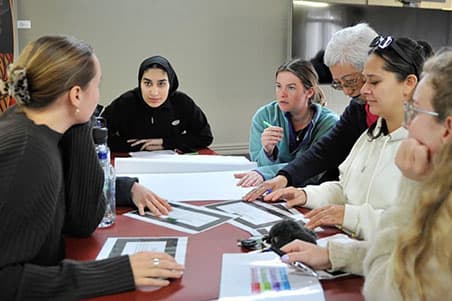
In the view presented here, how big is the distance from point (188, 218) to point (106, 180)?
0.84 ft

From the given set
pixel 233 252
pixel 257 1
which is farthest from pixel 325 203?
pixel 257 1

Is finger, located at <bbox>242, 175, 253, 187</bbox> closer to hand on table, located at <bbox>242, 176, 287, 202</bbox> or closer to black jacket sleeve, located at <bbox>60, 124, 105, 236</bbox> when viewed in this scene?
hand on table, located at <bbox>242, 176, 287, 202</bbox>

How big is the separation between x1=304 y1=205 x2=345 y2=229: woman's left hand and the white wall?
10.6ft

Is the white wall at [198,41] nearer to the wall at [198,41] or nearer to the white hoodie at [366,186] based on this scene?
the wall at [198,41]

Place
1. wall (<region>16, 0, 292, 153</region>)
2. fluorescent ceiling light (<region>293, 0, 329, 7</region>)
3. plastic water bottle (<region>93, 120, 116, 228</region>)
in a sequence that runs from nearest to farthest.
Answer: plastic water bottle (<region>93, 120, 116, 228</region>), wall (<region>16, 0, 292, 153</region>), fluorescent ceiling light (<region>293, 0, 329, 7</region>)

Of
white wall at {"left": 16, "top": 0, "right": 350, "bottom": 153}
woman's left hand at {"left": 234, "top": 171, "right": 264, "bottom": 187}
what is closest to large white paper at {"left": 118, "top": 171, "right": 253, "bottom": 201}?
woman's left hand at {"left": 234, "top": 171, "right": 264, "bottom": 187}

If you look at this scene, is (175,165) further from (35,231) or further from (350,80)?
(35,231)

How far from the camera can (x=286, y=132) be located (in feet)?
7.68

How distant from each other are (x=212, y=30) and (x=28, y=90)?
12.2 feet

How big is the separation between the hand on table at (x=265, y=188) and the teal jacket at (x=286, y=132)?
0.39 metres

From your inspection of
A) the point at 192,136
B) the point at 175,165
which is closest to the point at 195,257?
the point at 175,165

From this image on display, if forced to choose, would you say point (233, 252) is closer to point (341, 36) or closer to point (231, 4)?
Answer: point (341, 36)

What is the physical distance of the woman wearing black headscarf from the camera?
8.48 feet

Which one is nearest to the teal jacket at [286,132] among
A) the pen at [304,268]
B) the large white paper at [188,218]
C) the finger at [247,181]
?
the finger at [247,181]
